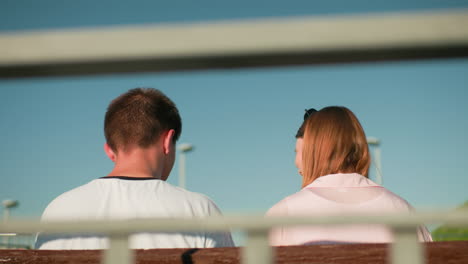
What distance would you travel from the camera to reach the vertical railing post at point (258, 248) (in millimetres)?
861

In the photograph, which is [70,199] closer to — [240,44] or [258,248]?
[258,248]

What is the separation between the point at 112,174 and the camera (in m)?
3.16

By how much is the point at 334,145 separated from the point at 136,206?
142 cm

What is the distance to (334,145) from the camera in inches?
136

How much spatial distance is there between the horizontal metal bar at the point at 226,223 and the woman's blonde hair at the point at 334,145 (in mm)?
2600

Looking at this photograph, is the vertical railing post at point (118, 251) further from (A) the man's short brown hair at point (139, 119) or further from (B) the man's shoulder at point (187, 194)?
(A) the man's short brown hair at point (139, 119)

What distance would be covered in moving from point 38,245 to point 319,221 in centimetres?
225

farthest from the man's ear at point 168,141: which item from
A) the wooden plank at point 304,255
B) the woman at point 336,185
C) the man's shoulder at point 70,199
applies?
the wooden plank at point 304,255

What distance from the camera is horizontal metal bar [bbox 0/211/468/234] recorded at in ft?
2.70

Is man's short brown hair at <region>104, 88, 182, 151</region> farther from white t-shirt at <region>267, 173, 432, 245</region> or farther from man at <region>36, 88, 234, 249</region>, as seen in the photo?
white t-shirt at <region>267, 173, 432, 245</region>

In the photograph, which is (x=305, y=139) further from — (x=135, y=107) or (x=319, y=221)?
(x=319, y=221)

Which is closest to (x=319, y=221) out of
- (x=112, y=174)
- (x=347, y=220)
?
(x=347, y=220)

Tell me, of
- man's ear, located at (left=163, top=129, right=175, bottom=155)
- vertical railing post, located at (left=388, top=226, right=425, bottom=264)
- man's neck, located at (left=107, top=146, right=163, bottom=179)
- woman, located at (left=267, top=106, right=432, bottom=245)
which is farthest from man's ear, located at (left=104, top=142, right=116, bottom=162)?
vertical railing post, located at (left=388, top=226, right=425, bottom=264)

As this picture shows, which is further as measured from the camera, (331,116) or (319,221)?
(331,116)
